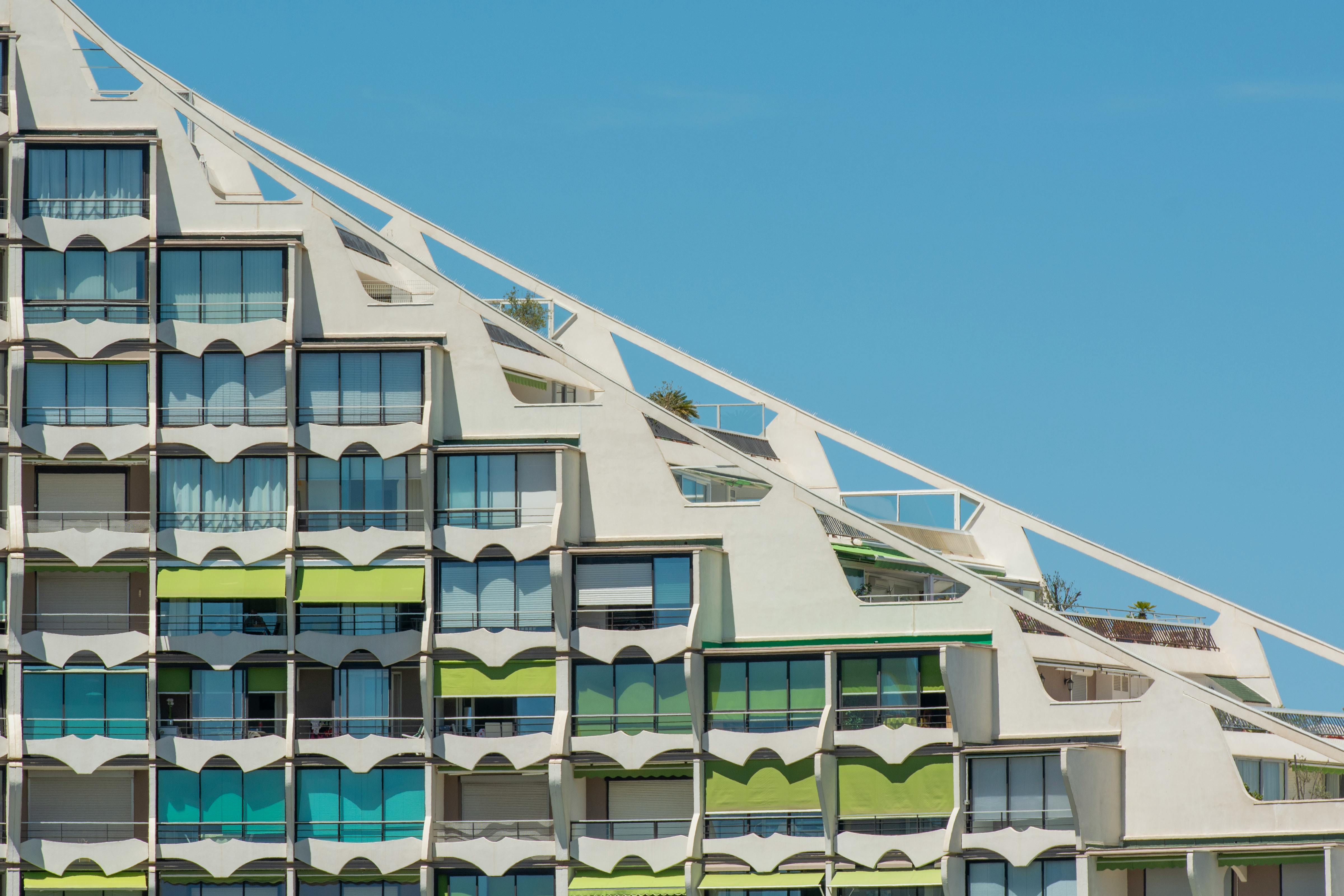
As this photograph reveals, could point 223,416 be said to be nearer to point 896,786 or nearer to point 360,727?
point 360,727

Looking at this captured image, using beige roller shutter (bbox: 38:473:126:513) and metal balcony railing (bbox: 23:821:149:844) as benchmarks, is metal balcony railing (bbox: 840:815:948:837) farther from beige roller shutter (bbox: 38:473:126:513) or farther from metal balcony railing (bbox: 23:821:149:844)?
beige roller shutter (bbox: 38:473:126:513)

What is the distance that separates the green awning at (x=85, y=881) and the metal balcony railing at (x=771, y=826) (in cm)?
2018

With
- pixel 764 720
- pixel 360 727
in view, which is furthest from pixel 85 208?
pixel 764 720

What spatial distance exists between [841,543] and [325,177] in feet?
80.5

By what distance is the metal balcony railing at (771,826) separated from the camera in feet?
258

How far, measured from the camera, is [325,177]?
87.4 m

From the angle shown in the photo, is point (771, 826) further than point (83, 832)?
No

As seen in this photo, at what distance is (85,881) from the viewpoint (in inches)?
3140

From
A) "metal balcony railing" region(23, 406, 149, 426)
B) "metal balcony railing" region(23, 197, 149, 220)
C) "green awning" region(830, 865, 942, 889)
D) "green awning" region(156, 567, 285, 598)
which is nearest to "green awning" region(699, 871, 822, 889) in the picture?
"green awning" region(830, 865, 942, 889)

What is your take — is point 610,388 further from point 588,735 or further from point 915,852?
point 915,852

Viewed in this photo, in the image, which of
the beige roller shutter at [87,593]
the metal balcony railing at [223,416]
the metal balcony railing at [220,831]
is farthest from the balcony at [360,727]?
the metal balcony railing at [223,416]

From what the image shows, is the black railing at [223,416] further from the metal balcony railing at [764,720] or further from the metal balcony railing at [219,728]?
the metal balcony railing at [764,720]

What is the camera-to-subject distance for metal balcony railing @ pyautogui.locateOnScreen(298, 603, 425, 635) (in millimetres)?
80938

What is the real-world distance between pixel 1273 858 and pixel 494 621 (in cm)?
2789
